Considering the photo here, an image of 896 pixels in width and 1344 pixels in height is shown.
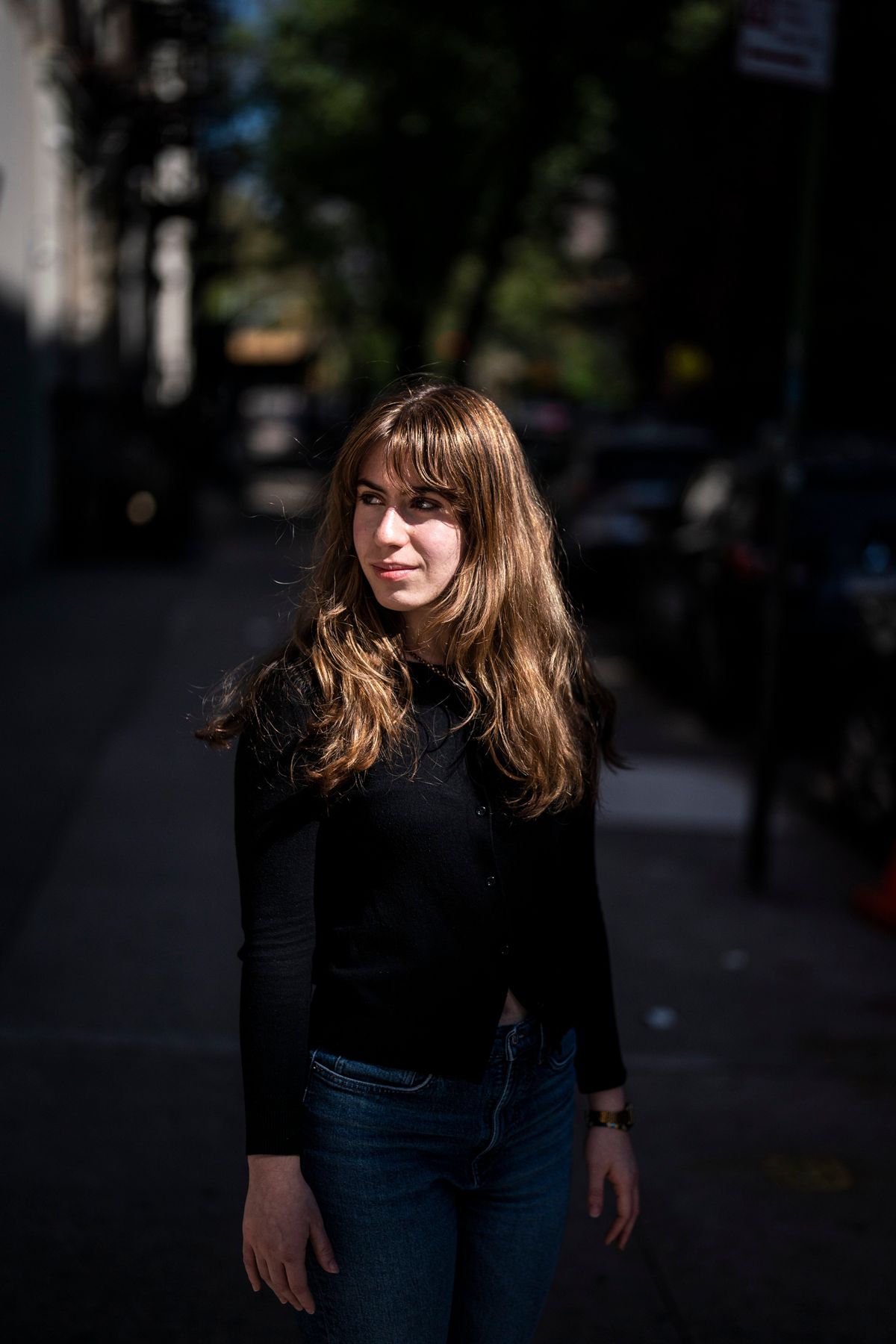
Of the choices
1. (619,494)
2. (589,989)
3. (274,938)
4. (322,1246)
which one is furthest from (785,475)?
(619,494)

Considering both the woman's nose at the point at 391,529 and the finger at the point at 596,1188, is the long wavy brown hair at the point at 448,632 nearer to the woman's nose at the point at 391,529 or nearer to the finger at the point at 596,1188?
the woman's nose at the point at 391,529

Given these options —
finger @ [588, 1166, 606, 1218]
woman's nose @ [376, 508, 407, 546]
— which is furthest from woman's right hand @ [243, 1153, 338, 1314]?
woman's nose @ [376, 508, 407, 546]

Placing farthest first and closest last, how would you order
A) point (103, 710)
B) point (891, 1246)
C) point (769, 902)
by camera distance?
1. point (103, 710)
2. point (769, 902)
3. point (891, 1246)

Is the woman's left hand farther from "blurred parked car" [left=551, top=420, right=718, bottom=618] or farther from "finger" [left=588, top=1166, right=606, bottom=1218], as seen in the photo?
"blurred parked car" [left=551, top=420, right=718, bottom=618]

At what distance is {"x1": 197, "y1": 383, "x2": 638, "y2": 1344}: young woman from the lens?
197cm

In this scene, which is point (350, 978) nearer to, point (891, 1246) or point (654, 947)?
point (891, 1246)

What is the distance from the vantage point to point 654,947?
220 inches

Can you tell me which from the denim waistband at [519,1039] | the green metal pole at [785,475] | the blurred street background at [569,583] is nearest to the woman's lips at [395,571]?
the blurred street background at [569,583]

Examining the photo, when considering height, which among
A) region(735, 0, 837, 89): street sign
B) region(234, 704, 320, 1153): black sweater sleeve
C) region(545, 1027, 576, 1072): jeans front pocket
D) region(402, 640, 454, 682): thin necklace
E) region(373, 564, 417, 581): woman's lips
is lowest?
region(545, 1027, 576, 1072): jeans front pocket

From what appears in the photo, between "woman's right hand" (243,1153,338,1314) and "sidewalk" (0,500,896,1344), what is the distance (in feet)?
1.20

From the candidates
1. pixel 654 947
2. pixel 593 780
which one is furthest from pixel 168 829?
pixel 593 780

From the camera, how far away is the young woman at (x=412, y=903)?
1.97 meters

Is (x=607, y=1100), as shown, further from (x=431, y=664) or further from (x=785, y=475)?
(x=785, y=475)

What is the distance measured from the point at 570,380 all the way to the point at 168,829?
70304 millimetres
